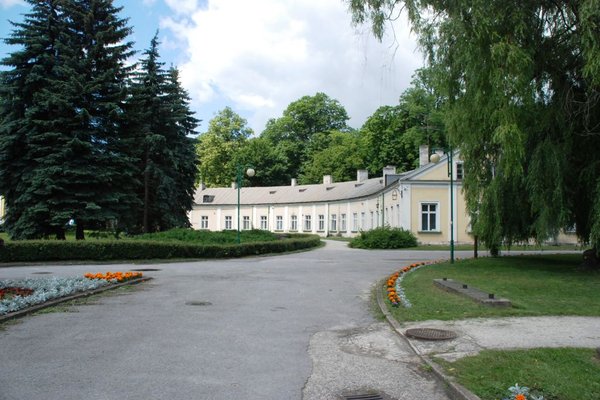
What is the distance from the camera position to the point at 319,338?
25.0ft

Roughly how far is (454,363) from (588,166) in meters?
11.1

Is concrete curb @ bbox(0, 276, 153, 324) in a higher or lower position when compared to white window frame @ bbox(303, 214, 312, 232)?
lower

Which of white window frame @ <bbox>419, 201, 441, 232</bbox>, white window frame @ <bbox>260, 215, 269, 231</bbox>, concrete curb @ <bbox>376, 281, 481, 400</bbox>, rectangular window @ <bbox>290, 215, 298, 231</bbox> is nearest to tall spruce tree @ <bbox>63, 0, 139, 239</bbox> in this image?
white window frame @ <bbox>419, 201, 441, 232</bbox>

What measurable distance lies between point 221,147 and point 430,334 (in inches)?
2537

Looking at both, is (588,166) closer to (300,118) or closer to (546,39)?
(546,39)

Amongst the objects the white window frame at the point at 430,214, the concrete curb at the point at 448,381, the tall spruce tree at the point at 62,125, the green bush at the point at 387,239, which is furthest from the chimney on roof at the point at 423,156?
the concrete curb at the point at 448,381

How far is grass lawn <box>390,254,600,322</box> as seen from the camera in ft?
30.1

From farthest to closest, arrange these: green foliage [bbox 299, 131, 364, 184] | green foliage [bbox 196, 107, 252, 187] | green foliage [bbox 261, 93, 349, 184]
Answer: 1. green foliage [bbox 261, 93, 349, 184]
2. green foliage [bbox 196, 107, 252, 187]
3. green foliage [bbox 299, 131, 364, 184]

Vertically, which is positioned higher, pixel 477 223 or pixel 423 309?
pixel 477 223

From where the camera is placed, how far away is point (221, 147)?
229 ft

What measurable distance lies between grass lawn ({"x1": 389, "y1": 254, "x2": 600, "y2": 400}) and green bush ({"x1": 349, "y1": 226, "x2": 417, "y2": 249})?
44.4 feet

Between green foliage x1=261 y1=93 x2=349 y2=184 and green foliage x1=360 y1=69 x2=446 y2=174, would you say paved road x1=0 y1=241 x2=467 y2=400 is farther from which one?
green foliage x1=261 y1=93 x2=349 y2=184

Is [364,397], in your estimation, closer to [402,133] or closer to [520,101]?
[520,101]

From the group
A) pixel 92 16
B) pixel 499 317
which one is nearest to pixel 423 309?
pixel 499 317
